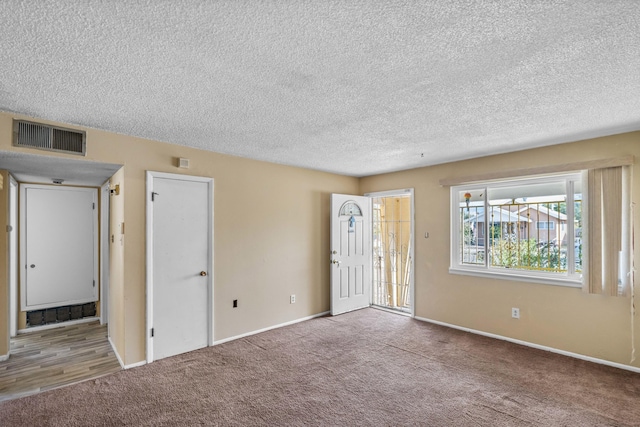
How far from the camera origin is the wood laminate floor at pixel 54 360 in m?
2.97

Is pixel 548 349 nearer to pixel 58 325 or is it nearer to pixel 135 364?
pixel 135 364

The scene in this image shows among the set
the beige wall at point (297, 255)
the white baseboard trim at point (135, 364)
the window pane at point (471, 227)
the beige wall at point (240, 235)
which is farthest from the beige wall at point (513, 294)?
the white baseboard trim at point (135, 364)

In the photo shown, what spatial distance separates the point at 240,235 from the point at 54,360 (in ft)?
7.96

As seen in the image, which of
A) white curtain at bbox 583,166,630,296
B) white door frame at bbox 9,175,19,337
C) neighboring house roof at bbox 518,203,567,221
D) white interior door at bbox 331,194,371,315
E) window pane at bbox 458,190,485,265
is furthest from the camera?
white interior door at bbox 331,194,371,315

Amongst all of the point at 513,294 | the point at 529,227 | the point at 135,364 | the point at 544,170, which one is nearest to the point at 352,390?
the point at 135,364

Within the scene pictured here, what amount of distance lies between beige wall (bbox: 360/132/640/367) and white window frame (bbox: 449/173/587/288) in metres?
0.07

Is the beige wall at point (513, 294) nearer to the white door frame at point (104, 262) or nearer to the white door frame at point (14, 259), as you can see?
the white door frame at point (104, 262)

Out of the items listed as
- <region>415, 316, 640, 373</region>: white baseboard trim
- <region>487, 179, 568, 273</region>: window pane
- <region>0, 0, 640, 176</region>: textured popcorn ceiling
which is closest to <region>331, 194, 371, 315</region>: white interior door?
<region>415, 316, 640, 373</region>: white baseboard trim

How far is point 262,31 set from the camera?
1519 mm

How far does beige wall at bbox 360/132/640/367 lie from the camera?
10.5 feet

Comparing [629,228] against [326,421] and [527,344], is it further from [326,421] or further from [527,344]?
[326,421]

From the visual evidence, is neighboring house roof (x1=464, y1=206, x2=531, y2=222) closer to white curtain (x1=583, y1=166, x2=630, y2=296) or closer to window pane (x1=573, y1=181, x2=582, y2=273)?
window pane (x1=573, y1=181, x2=582, y2=273)

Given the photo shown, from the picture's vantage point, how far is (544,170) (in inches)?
143

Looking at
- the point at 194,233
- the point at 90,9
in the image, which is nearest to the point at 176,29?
the point at 90,9
